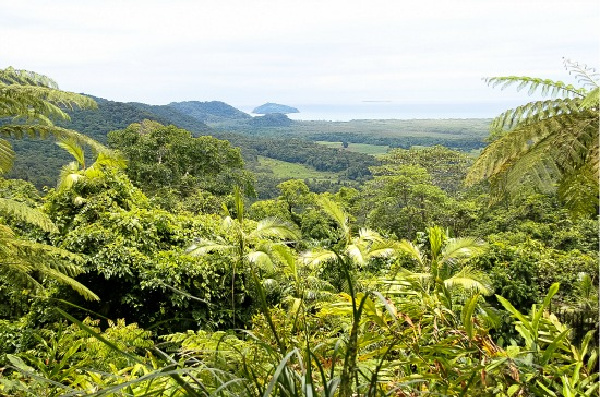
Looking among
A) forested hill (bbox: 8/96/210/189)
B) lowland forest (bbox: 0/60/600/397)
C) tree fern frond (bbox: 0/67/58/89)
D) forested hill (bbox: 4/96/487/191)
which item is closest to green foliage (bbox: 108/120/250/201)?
lowland forest (bbox: 0/60/600/397)

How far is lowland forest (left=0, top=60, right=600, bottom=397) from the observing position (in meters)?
0.93

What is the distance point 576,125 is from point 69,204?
5983mm

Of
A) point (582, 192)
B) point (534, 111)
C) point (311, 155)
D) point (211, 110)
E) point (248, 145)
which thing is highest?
point (211, 110)

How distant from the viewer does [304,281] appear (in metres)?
1.97

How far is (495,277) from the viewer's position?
18.8 ft

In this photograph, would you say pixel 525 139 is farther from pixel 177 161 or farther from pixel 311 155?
pixel 311 155

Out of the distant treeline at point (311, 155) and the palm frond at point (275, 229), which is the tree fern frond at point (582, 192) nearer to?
the palm frond at point (275, 229)

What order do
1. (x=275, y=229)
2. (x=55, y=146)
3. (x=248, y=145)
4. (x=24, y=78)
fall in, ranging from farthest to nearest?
1. (x=248, y=145)
2. (x=55, y=146)
3. (x=24, y=78)
4. (x=275, y=229)

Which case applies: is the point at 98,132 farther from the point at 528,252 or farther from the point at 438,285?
the point at 438,285

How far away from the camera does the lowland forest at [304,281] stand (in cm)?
93

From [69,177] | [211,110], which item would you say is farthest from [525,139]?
[211,110]

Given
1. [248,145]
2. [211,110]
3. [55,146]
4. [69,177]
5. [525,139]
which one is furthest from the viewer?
[211,110]

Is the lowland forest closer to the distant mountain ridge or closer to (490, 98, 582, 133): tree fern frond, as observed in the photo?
(490, 98, 582, 133): tree fern frond

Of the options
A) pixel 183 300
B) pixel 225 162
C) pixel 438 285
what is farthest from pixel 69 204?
pixel 225 162
